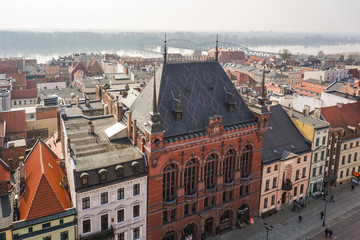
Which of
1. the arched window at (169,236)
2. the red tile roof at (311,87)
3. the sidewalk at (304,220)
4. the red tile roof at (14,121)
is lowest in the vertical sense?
the sidewalk at (304,220)

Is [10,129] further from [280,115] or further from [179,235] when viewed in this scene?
[280,115]

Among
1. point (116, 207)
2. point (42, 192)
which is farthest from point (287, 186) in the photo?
point (42, 192)

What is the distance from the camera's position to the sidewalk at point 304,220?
5516 centimetres

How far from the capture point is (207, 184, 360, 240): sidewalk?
5516 centimetres

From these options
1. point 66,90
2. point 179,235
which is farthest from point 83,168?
point 66,90

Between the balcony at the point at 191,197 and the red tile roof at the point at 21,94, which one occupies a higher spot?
the red tile roof at the point at 21,94

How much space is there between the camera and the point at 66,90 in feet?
411

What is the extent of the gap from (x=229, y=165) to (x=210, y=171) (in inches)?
164

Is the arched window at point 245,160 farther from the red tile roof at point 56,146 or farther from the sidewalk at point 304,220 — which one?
the red tile roof at point 56,146

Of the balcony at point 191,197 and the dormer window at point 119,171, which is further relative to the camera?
the balcony at point 191,197

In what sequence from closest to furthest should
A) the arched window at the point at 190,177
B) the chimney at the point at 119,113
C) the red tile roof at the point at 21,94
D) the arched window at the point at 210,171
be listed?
the arched window at the point at 190,177 < the arched window at the point at 210,171 < the chimney at the point at 119,113 < the red tile roof at the point at 21,94

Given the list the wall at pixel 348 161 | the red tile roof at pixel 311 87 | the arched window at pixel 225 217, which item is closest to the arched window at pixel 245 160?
the arched window at pixel 225 217

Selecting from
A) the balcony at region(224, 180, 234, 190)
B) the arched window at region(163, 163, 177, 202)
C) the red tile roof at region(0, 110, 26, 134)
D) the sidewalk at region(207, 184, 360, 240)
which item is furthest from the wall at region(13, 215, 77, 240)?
the red tile roof at region(0, 110, 26, 134)

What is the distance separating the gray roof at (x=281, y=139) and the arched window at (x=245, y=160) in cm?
398
